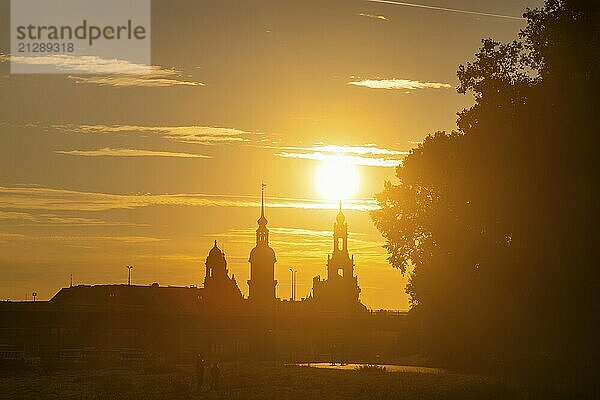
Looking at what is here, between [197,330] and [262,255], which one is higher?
[262,255]

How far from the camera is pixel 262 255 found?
14762 cm

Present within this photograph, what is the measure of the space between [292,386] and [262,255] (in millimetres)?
101626

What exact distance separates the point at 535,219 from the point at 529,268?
2142mm

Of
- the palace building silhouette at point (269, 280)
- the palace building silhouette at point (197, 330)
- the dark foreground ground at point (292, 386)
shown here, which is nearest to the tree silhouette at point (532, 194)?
the dark foreground ground at point (292, 386)

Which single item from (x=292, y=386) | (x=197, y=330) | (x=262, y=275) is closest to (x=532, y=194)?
(x=292, y=386)

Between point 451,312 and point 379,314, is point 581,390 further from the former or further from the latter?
point 379,314

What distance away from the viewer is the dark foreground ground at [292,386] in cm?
4034

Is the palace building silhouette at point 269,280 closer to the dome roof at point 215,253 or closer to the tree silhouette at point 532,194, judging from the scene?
the dome roof at point 215,253

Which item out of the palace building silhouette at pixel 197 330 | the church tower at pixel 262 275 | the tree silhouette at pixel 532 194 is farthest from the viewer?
the church tower at pixel 262 275

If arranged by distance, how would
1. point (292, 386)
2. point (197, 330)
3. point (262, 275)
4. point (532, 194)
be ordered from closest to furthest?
point (532, 194)
point (292, 386)
point (197, 330)
point (262, 275)

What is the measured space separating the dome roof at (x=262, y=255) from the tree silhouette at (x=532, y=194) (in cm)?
9820

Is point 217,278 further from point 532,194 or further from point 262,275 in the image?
point 532,194

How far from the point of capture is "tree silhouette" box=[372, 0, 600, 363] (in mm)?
38344

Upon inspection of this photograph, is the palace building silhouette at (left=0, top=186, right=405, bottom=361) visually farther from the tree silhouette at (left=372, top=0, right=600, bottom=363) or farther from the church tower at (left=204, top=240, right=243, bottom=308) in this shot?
the tree silhouette at (left=372, top=0, right=600, bottom=363)
